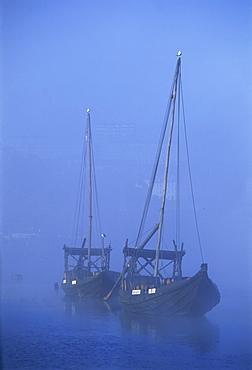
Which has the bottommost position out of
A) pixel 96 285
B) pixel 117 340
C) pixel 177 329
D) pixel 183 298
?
pixel 117 340

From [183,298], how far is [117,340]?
6.82 metres

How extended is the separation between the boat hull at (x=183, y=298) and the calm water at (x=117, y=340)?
0.67 m

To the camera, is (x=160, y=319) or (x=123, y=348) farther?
(x=160, y=319)

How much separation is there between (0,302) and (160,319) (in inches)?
829

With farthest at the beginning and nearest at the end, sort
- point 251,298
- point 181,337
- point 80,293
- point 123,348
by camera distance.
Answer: point 251,298, point 80,293, point 181,337, point 123,348

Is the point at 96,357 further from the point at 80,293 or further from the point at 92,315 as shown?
the point at 80,293

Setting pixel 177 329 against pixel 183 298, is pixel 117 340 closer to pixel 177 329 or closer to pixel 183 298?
pixel 177 329

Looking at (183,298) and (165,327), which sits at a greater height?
(183,298)

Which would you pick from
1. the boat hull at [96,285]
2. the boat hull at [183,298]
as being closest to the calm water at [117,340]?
the boat hull at [183,298]

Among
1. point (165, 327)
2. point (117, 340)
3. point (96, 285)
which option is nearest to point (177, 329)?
point (165, 327)

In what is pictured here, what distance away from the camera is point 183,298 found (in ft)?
115

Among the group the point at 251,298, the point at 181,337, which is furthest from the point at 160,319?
the point at 251,298

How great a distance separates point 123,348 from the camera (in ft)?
90.2

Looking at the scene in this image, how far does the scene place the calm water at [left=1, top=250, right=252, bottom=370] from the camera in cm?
2438
